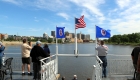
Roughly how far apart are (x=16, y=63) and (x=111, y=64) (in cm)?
588

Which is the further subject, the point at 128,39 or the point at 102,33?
the point at 128,39

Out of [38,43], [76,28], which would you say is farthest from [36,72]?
[76,28]

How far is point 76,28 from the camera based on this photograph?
10508 mm

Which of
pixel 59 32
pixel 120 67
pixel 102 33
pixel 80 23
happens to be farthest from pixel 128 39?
pixel 59 32

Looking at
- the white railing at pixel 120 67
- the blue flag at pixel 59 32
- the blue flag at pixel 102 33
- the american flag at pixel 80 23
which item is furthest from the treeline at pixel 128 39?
the blue flag at pixel 59 32

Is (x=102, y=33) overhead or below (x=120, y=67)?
overhead

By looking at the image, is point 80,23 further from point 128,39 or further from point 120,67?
point 128,39

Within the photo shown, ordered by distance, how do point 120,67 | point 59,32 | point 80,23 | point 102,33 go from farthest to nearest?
point 80,23, point 59,32, point 120,67, point 102,33

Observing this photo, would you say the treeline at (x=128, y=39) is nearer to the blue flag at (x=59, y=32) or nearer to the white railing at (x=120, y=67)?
the white railing at (x=120, y=67)

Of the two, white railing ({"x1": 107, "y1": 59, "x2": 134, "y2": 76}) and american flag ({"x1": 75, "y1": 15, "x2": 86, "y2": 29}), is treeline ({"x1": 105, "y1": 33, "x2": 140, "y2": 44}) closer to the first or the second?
white railing ({"x1": 107, "y1": 59, "x2": 134, "y2": 76})

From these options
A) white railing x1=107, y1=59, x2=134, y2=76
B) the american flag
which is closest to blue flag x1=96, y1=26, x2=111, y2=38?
the american flag

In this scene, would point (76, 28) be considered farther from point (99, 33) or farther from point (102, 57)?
point (102, 57)

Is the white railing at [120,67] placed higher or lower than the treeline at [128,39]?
lower

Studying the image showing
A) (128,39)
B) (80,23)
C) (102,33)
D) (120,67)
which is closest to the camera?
(102,33)
